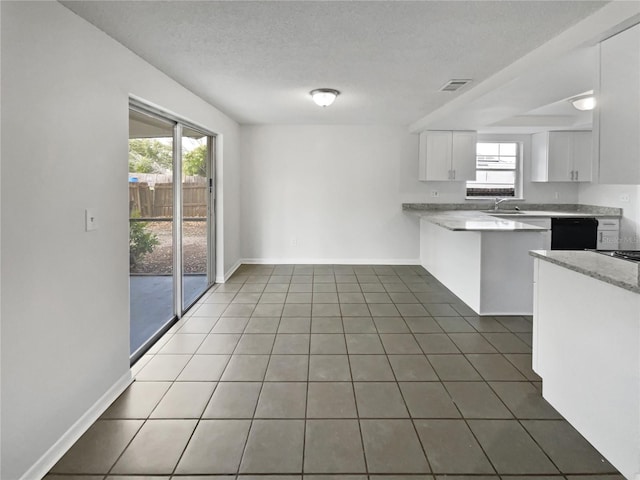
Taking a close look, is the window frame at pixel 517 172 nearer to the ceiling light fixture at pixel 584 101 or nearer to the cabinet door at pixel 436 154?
the cabinet door at pixel 436 154

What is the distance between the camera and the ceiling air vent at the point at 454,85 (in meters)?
3.62

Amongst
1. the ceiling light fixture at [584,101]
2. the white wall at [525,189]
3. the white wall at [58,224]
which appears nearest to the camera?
the white wall at [58,224]

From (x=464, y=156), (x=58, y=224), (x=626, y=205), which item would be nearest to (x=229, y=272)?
(x=58, y=224)

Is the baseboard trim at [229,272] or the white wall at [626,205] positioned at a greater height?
the white wall at [626,205]

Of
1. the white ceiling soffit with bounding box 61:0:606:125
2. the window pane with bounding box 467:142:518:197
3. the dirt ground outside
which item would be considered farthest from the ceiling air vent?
the dirt ground outside

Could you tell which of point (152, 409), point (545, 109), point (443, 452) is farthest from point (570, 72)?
point (152, 409)

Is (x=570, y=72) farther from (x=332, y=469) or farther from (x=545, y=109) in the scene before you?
(x=332, y=469)

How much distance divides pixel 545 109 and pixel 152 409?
5603 mm

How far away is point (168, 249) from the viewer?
148 inches

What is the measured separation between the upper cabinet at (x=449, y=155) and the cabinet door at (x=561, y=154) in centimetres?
117

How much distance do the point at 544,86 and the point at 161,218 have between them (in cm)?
361

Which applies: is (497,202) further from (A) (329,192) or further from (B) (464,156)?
(A) (329,192)

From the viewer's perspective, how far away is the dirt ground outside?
3459 millimetres

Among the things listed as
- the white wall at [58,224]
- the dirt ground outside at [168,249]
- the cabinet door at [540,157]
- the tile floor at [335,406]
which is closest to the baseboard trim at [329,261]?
the dirt ground outside at [168,249]
